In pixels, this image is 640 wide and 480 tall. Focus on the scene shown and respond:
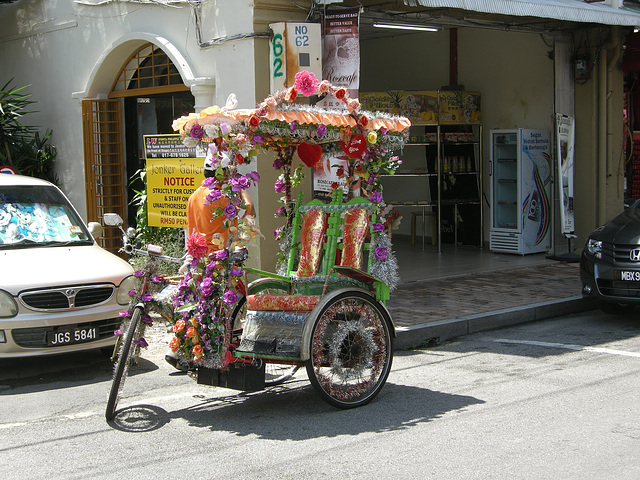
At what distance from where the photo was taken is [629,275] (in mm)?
8633

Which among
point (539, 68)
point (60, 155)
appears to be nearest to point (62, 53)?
point (60, 155)

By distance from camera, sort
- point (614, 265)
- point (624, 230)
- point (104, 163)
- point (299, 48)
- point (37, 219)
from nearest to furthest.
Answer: point (37, 219) → point (614, 265) → point (624, 230) → point (299, 48) → point (104, 163)

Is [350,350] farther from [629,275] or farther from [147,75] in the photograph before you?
[147,75]

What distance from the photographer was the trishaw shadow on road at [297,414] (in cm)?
548

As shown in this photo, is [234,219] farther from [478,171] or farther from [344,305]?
[478,171]

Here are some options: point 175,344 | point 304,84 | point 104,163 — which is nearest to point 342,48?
point 304,84

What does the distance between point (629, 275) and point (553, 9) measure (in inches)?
157

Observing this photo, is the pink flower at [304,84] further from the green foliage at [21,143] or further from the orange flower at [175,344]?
the green foliage at [21,143]

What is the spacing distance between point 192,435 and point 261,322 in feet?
3.45

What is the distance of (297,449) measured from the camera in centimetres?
505

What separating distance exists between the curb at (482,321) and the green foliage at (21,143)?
7735mm

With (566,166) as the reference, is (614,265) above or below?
below

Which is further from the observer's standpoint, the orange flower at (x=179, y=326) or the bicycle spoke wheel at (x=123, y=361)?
the orange flower at (x=179, y=326)

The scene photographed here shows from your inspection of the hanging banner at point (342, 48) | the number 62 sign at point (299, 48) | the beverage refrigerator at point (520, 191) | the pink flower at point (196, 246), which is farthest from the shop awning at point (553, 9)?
the pink flower at point (196, 246)
